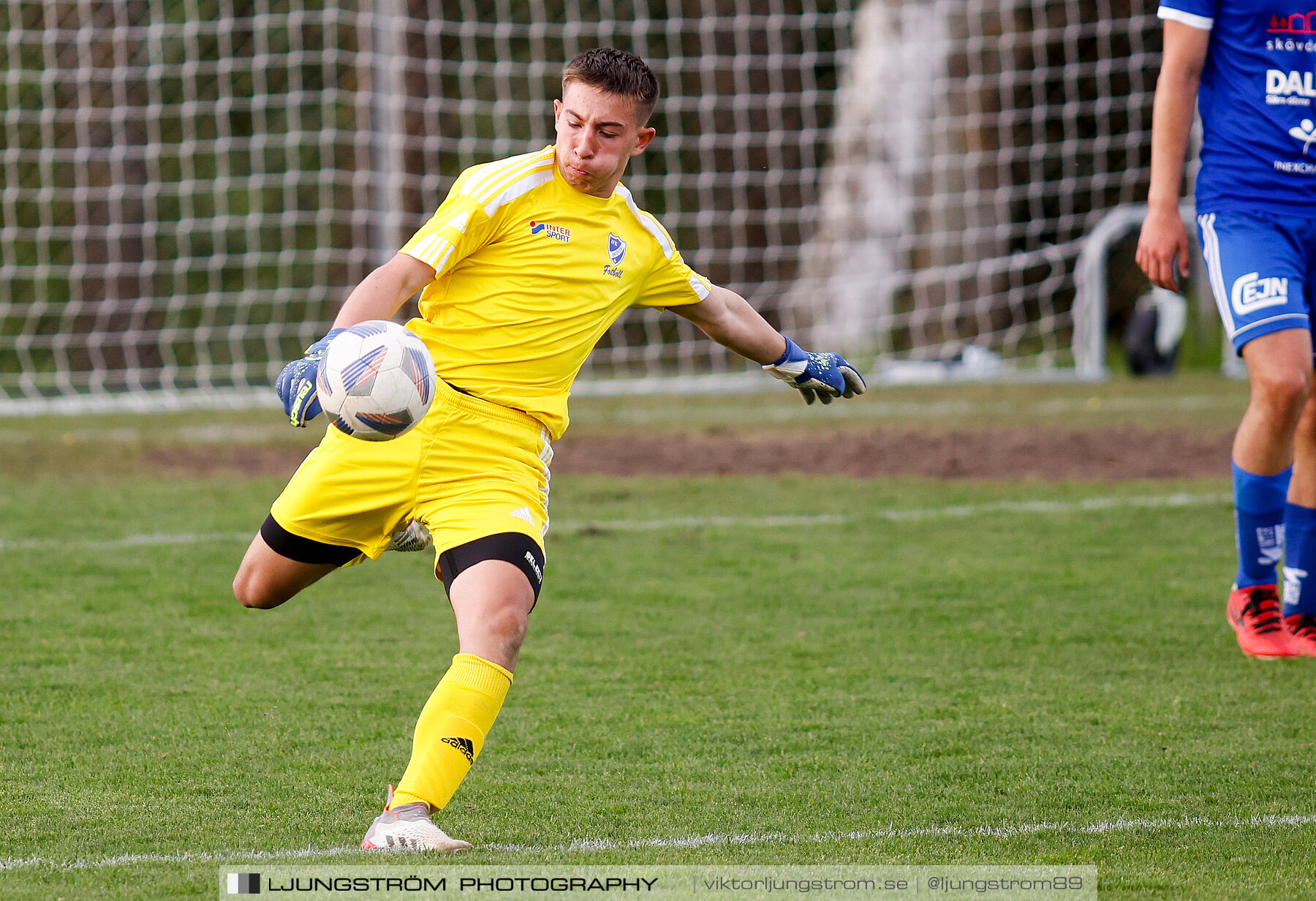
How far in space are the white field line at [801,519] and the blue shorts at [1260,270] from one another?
286 centimetres

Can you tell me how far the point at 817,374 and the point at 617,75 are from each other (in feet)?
3.34

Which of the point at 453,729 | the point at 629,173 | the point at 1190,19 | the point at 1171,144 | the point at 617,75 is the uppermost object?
the point at 1190,19

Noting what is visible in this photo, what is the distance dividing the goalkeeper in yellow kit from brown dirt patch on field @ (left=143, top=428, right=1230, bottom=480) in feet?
16.6

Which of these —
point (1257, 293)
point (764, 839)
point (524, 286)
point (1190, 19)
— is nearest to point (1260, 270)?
point (1257, 293)

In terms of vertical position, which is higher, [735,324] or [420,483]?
[735,324]

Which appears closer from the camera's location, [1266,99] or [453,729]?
[453,729]

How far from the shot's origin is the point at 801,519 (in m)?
7.72

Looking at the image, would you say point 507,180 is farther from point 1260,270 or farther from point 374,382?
point 1260,270

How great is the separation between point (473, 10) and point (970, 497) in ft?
45.9

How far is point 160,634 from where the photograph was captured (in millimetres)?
5371

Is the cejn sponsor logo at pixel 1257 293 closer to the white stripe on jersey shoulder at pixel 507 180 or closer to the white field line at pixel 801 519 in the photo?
the white stripe on jersey shoulder at pixel 507 180

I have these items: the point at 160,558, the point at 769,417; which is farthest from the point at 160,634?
the point at 769,417

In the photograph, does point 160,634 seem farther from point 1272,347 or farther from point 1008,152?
point 1008,152

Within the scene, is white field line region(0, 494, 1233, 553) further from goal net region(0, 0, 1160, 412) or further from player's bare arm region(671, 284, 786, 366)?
goal net region(0, 0, 1160, 412)
